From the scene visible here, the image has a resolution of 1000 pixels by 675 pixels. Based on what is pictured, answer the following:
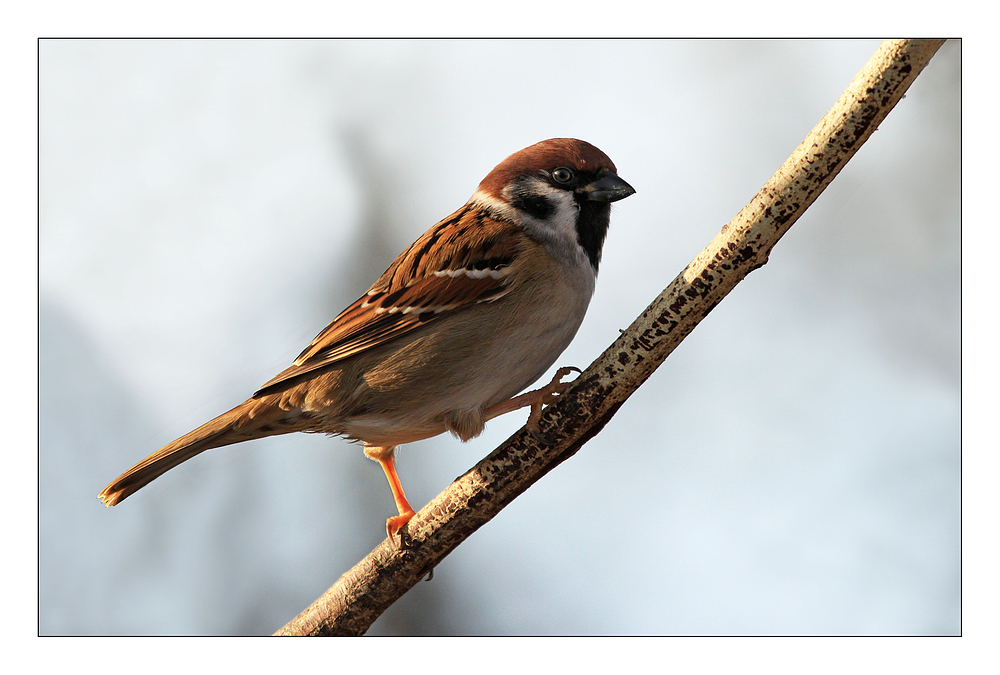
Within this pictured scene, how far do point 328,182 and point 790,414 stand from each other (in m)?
2.17

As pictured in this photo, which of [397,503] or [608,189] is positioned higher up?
[608,189]

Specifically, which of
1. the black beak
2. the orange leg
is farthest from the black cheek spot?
the orange leg

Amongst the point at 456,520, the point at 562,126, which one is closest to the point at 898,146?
the point at 562,126

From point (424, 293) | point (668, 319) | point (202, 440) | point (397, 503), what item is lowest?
point (397, 503)

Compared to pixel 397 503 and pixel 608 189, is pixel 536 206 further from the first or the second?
pixel 397 503

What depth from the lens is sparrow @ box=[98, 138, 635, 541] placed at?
8.17 ft

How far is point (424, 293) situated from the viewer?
265cm

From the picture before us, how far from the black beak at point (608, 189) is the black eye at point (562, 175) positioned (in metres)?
0.07

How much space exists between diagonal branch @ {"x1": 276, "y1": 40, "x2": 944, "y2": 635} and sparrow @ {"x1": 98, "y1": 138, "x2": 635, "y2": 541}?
201mm

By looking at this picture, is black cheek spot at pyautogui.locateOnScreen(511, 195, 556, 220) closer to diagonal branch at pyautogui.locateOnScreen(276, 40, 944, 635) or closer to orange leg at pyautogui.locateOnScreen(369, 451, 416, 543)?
diagonal branch at pyautogui.locateOnScreen(276, 40, 944, 635)

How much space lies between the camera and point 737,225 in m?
2.03

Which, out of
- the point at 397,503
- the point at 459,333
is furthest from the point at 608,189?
the point at 397,503

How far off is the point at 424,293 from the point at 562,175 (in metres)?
0.67
